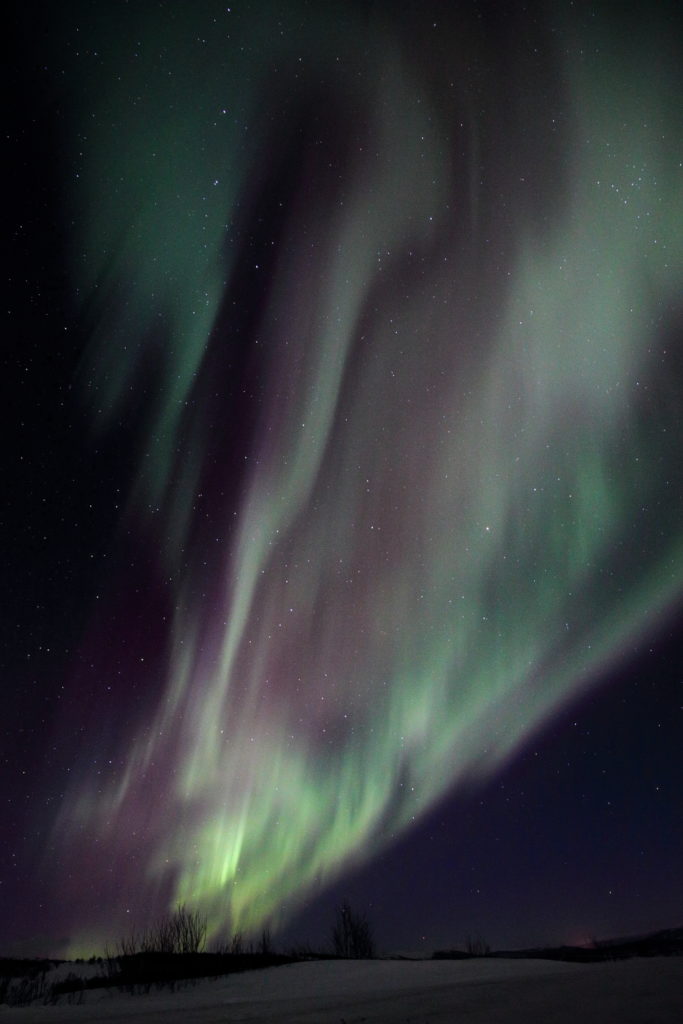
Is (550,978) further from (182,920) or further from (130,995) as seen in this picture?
(182,920)

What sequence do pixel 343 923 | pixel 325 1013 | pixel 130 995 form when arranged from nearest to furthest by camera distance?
pixel 325 1013
pixel 130 995
pixel 343 923

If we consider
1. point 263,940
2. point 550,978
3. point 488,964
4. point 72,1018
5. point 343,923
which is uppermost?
point 72,1018

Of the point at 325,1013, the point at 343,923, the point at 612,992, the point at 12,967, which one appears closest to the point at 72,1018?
the point at 325,1013

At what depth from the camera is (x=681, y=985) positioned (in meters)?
10.4

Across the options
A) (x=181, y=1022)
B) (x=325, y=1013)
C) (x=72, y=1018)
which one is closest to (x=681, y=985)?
(x=325, y=1013)

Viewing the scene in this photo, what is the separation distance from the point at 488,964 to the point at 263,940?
3375 centimetres

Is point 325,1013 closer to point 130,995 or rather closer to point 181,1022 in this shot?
point 181,1022

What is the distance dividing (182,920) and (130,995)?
29352 millimetres

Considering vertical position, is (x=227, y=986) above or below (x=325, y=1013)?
below

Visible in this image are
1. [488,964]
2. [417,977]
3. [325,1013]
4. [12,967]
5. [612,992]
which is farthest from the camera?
[12,967]

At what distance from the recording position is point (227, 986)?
73.2ft

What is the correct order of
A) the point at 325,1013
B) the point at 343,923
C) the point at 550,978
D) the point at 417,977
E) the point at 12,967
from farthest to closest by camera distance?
the point at 343,923 < the point at 12,967 < the point at 417,977 < the point at 550,978 < the point at 325,1013

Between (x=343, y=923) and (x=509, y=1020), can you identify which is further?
(x=343, y=923)

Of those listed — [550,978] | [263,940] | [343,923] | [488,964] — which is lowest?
[343,923]
